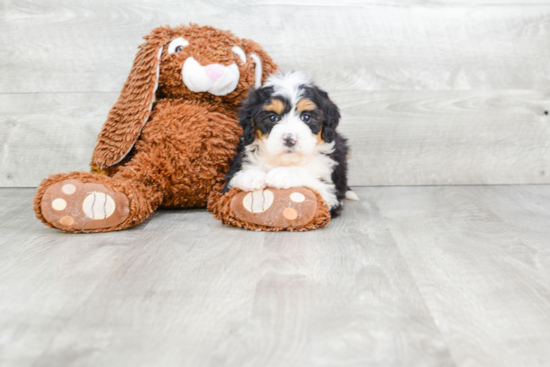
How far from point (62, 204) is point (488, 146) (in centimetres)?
180

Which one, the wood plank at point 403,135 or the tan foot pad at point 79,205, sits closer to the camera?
the tan foot pad at point 79,205

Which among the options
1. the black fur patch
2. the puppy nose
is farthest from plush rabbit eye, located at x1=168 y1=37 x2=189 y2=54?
the puppy nose

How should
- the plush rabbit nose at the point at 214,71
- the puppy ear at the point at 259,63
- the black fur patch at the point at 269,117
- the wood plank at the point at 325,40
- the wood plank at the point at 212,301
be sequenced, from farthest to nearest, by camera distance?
the wood plank at the point at 325,40
the puppy ear at the point at 259,63
the plush rabbit nose at the point at 214,71
the black fur patch at the point at 269,117
the wood plank at the point at 212,301

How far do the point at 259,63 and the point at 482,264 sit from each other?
1058 mm

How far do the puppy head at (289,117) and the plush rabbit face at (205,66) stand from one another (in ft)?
0.59

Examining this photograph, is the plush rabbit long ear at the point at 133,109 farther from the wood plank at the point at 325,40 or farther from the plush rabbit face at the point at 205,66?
the wood plank at the point at 325,40

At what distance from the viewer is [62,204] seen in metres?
1.50

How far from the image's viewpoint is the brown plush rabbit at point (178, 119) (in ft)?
5.78

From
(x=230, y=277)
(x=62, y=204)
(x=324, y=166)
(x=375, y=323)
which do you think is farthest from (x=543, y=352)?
(x=62, y=204)

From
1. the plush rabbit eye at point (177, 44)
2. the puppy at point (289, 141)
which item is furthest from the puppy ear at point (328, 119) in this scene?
the plush rabbit eye at point (177, 44)

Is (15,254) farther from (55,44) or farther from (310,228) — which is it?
(55,44)

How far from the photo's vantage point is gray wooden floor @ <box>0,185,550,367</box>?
0.90m

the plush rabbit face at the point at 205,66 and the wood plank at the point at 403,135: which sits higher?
the plush rabbit face at the point at 205,66

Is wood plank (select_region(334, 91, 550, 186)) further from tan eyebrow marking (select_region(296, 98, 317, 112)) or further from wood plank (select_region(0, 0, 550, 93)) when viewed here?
tan eyebrow marking (select_region(296, 98, 317, 112))
